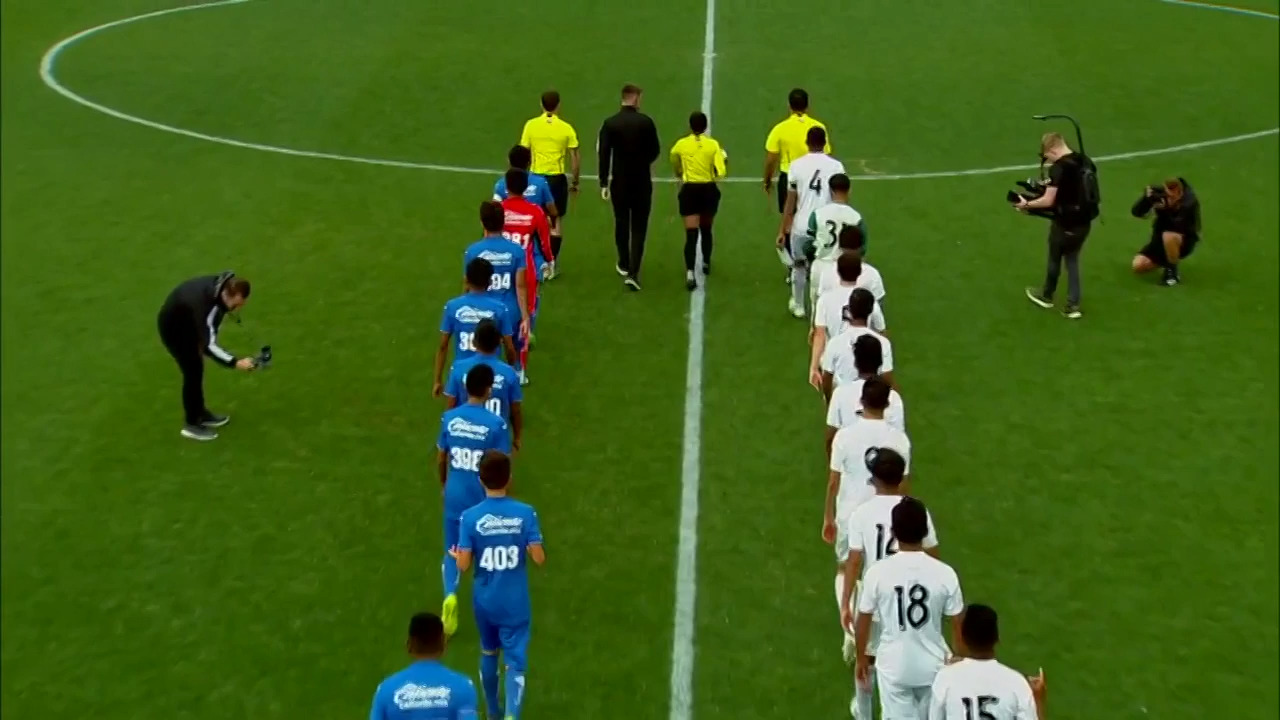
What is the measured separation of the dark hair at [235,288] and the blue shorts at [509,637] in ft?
15.1

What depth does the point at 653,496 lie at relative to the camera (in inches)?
465

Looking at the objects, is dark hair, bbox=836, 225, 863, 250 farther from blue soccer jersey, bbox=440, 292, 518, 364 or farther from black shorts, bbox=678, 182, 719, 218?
black shorts, bbox=678, 182, 719, 218

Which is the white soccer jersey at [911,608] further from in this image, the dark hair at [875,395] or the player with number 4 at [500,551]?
the player with number 4 at [500,551]

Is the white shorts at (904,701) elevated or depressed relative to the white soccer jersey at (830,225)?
depressed

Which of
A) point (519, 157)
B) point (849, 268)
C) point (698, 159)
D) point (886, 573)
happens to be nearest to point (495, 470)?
point (886, 573)

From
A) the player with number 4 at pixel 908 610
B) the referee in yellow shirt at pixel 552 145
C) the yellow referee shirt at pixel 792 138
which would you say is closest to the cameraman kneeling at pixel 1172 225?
the yellow referee shirt at pixel 792 138

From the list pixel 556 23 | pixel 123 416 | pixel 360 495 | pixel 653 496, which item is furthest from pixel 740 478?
pixel 556 23

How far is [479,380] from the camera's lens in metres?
9.52

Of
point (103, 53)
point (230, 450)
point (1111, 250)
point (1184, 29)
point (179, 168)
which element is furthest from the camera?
point (1184, 29)

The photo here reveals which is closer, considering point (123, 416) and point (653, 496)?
point (653, 496)

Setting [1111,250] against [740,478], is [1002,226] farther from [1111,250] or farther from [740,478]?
[740,478]

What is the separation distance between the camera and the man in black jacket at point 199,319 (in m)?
12.0

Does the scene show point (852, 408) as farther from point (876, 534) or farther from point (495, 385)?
point (495, 385)

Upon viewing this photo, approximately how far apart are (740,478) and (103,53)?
755 inches
